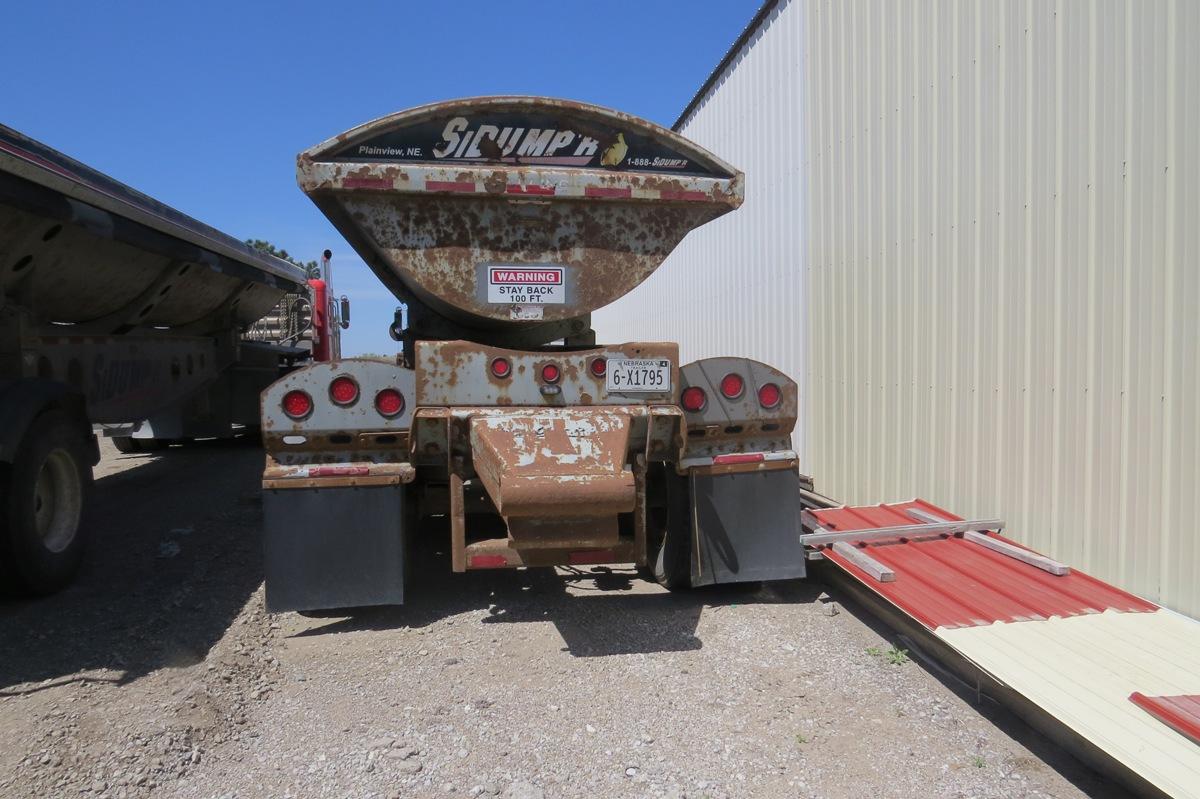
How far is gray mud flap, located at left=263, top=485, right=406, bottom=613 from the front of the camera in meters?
3.93

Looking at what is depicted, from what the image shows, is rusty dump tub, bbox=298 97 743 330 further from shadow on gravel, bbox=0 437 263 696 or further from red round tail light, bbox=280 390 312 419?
shadow on gravel, bbox=0 437 263 696

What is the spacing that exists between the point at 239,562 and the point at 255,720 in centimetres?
251

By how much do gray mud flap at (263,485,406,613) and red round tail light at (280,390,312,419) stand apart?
0.40 meters

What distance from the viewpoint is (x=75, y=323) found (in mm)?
5977

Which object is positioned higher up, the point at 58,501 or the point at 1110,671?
the point at 58,501

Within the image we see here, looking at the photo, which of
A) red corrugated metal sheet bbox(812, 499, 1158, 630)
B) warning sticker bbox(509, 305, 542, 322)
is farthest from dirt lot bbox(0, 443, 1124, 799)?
warning sticker bbox(509, 305, 542, 322)

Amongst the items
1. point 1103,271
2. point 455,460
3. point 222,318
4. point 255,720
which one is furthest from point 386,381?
point 222,318

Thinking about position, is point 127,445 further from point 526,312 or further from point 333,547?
point 526,312

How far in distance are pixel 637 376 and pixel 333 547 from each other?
1.80 meters

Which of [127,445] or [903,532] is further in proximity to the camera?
[127,445]

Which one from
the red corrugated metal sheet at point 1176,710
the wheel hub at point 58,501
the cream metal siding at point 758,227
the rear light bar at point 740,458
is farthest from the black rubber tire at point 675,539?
the wheel hub at point 58,501

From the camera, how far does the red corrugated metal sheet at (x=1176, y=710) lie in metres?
2.50

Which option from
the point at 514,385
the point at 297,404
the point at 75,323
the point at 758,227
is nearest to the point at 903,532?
the point at 514,385

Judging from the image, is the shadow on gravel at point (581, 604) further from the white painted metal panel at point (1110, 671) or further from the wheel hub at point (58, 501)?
the wheel hub at point (58, 501)
